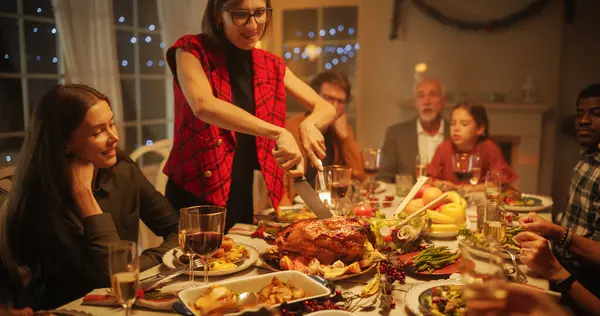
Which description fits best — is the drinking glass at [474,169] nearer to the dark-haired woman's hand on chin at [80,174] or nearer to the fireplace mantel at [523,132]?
the dark-haired woman's hand on chin at [80,174]

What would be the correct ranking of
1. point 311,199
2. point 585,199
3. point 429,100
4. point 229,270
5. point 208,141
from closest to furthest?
point 229,270
point 311,199
point 208,141
point 585,199
point 429,100

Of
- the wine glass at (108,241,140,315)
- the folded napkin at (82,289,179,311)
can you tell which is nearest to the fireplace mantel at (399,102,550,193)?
the folded napkin at (82,289,179,311)

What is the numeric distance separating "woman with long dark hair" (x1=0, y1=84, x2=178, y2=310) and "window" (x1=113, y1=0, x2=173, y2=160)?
2033mm

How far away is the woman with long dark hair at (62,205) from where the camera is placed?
149cm

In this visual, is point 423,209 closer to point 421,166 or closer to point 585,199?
point 421,166

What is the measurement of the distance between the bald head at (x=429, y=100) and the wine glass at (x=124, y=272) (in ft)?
9.41

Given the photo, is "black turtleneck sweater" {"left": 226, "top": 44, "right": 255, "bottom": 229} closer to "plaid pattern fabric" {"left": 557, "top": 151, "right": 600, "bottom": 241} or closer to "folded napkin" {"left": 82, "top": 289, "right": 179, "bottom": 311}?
"folded napkin" {"left": 82, "top": 289, "right": 179, "bottom": 311}

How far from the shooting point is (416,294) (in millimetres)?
1183

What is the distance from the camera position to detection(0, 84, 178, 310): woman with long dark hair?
58.5 inches

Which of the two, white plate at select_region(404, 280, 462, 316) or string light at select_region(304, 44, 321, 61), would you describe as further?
string light at select_region(304, 44, 321, 61)

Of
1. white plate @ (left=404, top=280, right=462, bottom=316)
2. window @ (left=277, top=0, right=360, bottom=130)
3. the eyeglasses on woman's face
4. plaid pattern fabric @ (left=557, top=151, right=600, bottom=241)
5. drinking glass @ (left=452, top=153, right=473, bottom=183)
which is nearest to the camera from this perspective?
white plate @ (left=404, top=280, right=462, bottom=316)

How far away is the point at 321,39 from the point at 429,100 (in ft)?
5.66

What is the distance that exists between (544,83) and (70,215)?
4264mm

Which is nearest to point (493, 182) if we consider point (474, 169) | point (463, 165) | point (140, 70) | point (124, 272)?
point (463, 165)
